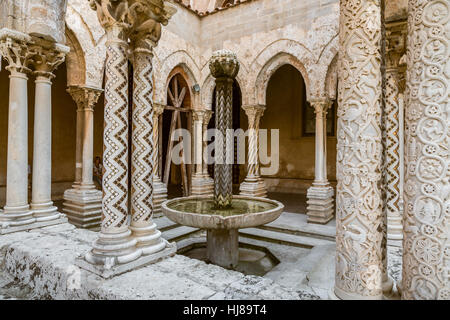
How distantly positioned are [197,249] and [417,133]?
4861 mm

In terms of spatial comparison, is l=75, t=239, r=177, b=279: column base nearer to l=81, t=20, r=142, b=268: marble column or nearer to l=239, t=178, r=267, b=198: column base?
l=81, t=20, r=142, b=268: marble column

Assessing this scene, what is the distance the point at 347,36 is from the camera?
166cm

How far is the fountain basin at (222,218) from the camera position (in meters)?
3.89

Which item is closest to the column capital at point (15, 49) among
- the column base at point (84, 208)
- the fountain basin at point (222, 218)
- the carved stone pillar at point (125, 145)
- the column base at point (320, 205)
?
the carved stone pillar at point (125, 145)

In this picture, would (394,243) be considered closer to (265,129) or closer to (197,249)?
(197,249)

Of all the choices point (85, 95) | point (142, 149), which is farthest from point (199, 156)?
point (142, 149)

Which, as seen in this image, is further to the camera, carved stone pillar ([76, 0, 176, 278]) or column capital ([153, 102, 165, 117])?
column capital ([153, 102, 165, 117])

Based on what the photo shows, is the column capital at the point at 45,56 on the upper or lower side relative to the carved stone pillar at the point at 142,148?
upper

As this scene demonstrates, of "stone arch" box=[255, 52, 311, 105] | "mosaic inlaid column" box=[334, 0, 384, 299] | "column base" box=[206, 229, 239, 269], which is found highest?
"stone arch" box=[255, 52, 311, 105]

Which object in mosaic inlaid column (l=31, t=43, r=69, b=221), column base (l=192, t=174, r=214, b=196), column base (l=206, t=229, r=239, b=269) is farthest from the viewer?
column base (l=192, t=174, r=214, b=196)

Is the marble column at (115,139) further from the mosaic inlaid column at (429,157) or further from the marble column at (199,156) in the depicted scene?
the marble column at (199,156)

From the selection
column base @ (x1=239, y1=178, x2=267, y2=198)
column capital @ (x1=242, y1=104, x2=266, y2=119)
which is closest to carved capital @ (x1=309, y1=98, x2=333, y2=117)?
column capital @ (x1=242, y1=104, x2=266, y2=119)

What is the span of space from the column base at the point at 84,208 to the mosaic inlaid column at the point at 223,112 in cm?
312

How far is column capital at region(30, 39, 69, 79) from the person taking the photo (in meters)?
3.77
